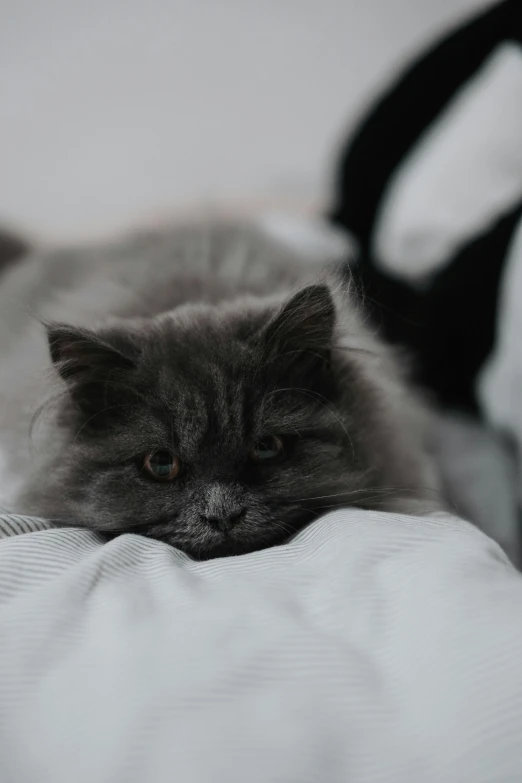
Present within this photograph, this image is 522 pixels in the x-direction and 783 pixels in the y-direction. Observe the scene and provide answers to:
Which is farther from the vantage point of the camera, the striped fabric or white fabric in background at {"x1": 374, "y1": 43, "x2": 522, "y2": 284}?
white fabric in background at {"x1": 374, "y1": 43, "x2": 522, "y2": 284}

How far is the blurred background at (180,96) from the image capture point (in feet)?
9.64

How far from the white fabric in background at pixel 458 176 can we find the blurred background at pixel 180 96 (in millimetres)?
693

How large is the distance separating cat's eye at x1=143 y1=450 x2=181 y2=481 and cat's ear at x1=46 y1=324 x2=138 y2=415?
124mm

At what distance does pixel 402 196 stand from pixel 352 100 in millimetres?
1150

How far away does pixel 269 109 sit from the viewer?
315cm

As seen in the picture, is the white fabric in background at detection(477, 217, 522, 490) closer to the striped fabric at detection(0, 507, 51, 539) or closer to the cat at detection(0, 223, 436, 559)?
the cat at detection(0, 223, 436, 559)

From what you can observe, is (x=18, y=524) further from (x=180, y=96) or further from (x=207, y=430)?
(x=180, y=96)

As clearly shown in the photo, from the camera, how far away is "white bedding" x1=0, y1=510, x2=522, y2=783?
577 millimetres

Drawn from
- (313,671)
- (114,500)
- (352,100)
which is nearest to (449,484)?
(114,500)

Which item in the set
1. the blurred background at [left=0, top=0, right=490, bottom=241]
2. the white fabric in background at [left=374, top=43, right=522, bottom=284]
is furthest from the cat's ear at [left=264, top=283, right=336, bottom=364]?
the blurred background at [left=0, top=0, right=490, bottom=241]

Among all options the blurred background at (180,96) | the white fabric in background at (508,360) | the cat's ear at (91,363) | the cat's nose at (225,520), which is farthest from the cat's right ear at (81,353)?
the blurred background at (180,96)

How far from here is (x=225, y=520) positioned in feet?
3.30

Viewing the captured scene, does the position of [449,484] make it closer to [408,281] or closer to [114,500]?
[408,281]

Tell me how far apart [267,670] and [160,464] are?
493 mm
